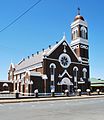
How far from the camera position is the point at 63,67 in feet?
173

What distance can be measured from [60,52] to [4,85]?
1815 cm

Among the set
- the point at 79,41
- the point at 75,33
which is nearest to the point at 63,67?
the point at 79,41

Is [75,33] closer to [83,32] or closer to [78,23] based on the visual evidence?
[83,32]

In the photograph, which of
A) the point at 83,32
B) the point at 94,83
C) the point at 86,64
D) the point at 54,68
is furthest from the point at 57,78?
the point at 94,83

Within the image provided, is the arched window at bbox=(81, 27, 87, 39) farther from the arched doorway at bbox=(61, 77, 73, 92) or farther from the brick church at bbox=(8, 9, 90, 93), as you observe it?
the arched doorway at bbox=(61, 77, 73, 92)

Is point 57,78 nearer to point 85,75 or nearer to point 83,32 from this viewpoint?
point 85,75

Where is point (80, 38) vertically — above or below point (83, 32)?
below

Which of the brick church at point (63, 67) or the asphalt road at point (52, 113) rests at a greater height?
the brick church at point (63, 67)

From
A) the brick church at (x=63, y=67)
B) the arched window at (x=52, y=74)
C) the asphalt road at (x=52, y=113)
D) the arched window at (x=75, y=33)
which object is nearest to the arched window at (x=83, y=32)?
the brick church at (x=63, y=67)

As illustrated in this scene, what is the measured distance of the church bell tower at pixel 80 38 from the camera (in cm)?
5659

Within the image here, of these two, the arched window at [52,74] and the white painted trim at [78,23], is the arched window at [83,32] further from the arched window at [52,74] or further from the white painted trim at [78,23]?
the arched window at [52,74]

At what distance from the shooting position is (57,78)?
51.1 meters

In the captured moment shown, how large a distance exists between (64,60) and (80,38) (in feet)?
25.2

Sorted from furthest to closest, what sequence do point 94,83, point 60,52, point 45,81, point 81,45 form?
point 94,83 < point 81,45 < point 60,52 < point 45,81
